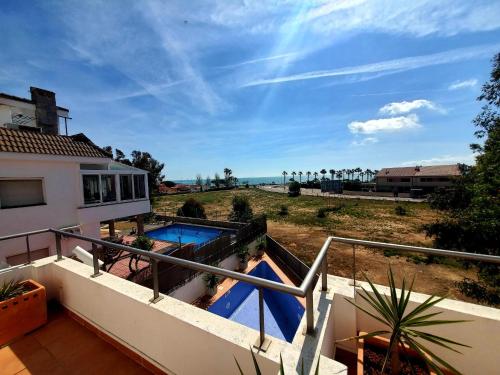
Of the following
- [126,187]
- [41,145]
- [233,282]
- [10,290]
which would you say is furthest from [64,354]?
[126,187]

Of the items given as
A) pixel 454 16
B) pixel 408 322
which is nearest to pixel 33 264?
pixel 408 322

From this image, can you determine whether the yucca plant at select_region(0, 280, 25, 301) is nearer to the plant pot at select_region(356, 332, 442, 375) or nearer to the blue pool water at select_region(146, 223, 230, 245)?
the plant pot at select_region(356, 332, 442, 375)

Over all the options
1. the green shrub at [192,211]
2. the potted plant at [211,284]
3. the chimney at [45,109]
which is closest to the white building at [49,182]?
the chimney at [45,109]

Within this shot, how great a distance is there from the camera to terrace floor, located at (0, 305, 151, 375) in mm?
2570

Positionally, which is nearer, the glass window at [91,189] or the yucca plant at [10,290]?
the yucca plant at [10,290]

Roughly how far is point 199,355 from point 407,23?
7.80 meters

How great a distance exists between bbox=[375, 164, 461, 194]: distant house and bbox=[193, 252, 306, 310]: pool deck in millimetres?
48652

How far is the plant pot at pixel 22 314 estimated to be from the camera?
9.93 ft

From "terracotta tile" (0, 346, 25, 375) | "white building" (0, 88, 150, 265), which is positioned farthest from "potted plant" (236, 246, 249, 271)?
"terracotta tile" (0, 346, 25, 375)

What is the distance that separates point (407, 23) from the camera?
5.63 m

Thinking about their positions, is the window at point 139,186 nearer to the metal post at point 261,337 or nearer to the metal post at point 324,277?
the metal post at point 324,277

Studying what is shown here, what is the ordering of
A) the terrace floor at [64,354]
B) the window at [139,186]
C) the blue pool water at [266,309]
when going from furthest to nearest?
the window at [139,186]
the blue pool water at [266,309]
the terrace floor at [64,354]

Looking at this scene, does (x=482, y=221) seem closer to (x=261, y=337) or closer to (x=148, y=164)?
(x=261, y=337)

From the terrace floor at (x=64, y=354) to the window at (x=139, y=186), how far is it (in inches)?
399
